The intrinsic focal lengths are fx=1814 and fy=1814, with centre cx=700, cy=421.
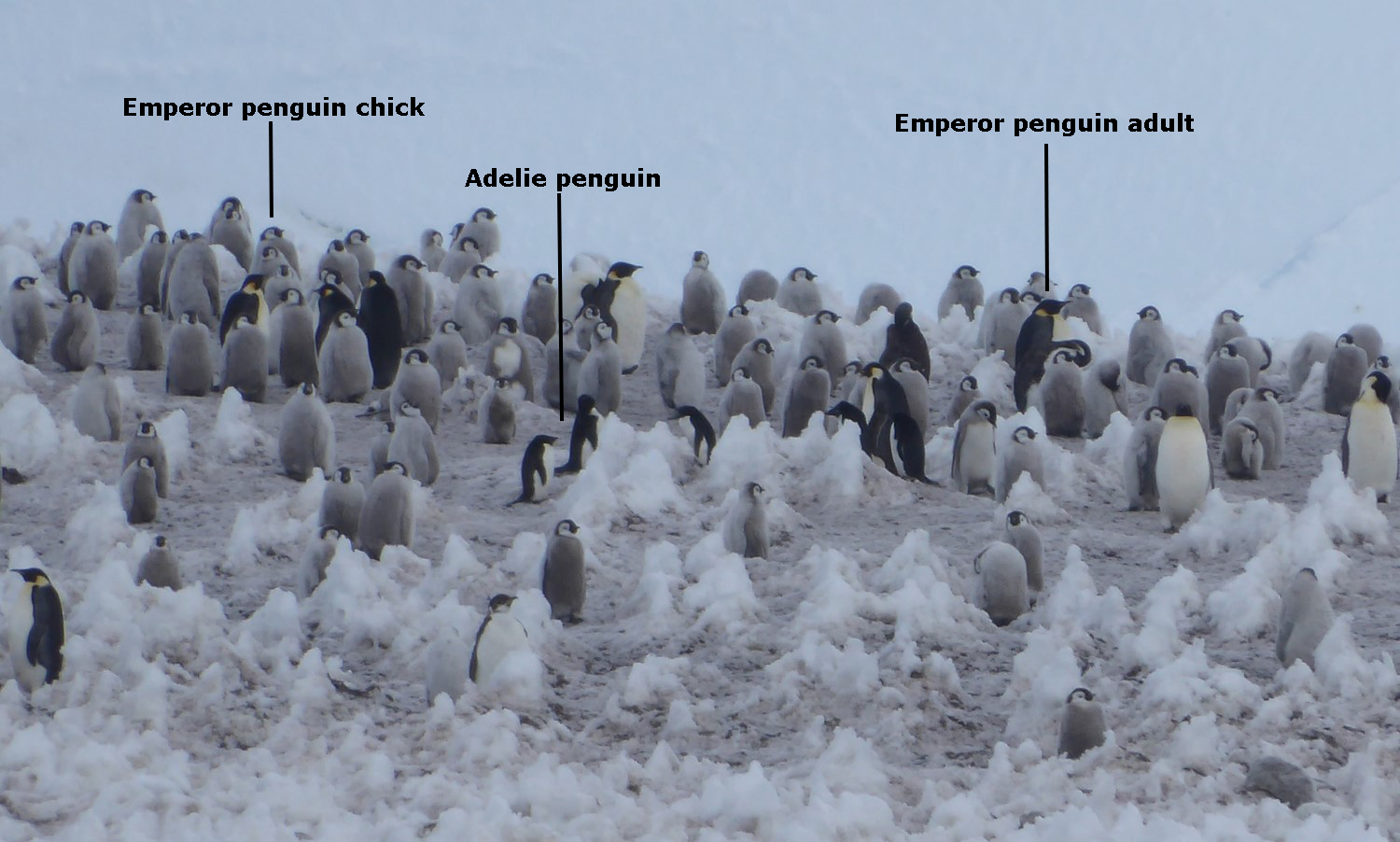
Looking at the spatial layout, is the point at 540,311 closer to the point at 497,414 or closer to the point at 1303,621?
the point at 497,414

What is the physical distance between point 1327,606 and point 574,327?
512 centimetres

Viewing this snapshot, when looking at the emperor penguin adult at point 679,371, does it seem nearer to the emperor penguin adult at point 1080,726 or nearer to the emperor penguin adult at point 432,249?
the emperor penguin adult at point 432,249

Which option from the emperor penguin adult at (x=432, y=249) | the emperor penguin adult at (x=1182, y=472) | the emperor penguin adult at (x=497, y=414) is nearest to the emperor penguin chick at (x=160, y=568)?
the emperor penguin adult at (x=497, y=414)

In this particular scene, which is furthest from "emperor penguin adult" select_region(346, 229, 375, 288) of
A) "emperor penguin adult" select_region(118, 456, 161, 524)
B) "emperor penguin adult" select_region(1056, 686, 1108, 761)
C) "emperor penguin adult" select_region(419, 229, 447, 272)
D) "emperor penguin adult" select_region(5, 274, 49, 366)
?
"emperor penguin adult" select_region(1056, 686, 1108, 761)

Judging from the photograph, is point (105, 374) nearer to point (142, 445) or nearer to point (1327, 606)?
point (142, 445)

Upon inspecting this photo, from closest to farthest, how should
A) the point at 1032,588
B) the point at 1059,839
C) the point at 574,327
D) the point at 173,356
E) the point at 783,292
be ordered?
the point at 1059,839 < the point at 1032,588 < the point at 173,356 < the point at 574,327 < the point at 783,292

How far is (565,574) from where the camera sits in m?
6.70

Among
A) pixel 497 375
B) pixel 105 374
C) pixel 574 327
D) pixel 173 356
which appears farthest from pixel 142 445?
pixel 574 327

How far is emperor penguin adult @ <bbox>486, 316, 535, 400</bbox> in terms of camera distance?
9.73 meters

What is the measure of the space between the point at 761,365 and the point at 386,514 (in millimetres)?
3186

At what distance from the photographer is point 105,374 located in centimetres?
879

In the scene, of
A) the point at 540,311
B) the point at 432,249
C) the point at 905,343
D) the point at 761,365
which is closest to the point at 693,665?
the point at 761,365

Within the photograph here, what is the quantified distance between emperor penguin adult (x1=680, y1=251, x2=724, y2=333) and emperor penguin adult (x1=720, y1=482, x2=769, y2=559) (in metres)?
4.39

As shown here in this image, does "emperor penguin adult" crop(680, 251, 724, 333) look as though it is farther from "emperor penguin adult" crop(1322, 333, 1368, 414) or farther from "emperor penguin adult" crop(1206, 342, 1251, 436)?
"emperor penguin adult" crop(1322, 333, 1368, 414)
